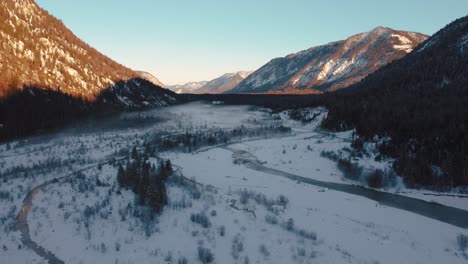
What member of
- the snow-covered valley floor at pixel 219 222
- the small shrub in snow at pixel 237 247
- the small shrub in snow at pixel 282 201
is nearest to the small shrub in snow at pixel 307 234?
the snow-covered valley floor at pixel 219 222

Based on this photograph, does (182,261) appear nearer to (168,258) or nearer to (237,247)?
(168,258)

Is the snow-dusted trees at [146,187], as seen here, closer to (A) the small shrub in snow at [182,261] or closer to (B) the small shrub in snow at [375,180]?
(A) the small shrub in snow at [182,261]

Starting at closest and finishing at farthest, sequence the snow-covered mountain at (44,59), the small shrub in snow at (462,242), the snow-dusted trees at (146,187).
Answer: the small shrub in snow at (462,242) < the snow-dusted trees at (146,187) < the snow-covered mountain at (44,59)

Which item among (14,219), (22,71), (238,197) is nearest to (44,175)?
(14,219)

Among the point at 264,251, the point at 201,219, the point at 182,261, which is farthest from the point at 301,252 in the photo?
the point at 201,219

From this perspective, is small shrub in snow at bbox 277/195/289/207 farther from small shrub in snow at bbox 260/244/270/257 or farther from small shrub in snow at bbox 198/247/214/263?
small shrub in snow at bbox 198/247/214/263

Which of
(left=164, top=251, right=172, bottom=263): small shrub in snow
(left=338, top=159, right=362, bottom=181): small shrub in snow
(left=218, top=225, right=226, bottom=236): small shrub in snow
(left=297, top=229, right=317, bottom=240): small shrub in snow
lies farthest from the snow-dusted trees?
(left=338, top=159, right=362, bottom=181): small shrub in snow
